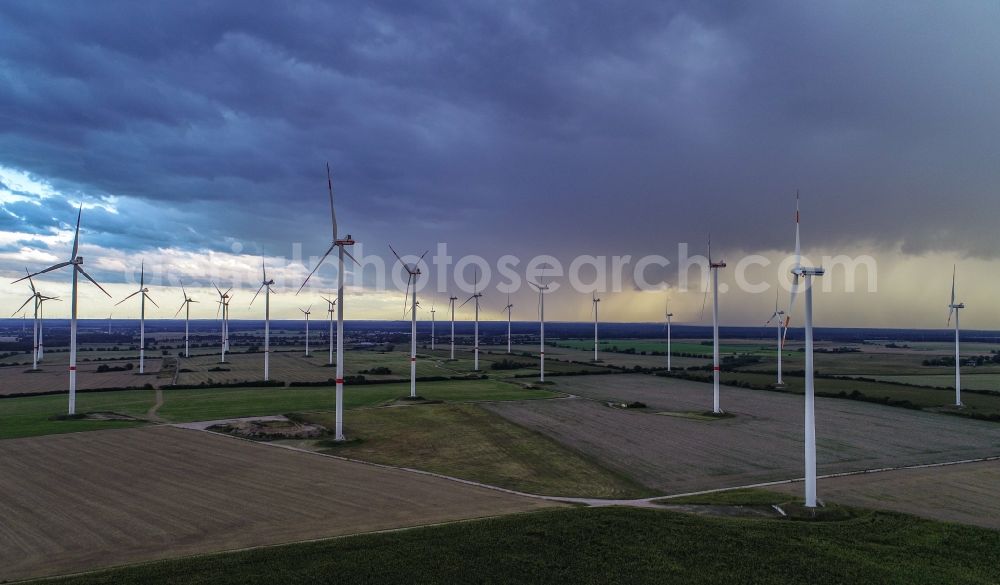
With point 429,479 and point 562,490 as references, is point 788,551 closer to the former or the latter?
point 562,490

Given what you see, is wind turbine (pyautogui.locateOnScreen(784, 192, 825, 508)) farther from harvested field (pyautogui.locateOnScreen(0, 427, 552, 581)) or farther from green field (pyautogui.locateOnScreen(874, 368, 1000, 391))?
green field (pyautogui.locateOnScreen(874, 368, 1000, 391))

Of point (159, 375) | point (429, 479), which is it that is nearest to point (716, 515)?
point (429, 479)

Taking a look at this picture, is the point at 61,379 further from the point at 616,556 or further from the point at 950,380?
the point at 950,380

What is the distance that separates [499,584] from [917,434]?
53.9m

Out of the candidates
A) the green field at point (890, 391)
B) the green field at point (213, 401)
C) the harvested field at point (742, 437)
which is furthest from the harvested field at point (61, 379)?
the green field at point (890, 391)

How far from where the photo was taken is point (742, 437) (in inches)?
2079

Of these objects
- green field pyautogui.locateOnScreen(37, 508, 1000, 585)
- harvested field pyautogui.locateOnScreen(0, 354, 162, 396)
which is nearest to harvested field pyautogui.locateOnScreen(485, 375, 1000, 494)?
green field pyautogui.locateOnScreen(37, 508, 1000, 585)

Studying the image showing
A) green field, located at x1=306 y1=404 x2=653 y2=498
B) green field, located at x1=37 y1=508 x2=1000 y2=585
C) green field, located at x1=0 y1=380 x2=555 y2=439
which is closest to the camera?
green field, located at x1=37 y1=508 x2=1000 y2=585

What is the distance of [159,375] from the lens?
368 feet

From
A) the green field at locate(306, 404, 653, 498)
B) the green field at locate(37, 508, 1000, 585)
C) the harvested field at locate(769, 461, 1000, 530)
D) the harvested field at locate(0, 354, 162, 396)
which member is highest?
the green field at locate(37, 508, 1000, 585)

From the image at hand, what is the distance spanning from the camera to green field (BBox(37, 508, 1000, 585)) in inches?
764

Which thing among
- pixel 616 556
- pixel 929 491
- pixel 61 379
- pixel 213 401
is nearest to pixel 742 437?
pixel 929 491

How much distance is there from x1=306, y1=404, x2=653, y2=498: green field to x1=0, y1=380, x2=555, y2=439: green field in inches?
423

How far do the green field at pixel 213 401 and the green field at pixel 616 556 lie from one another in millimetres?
41661
